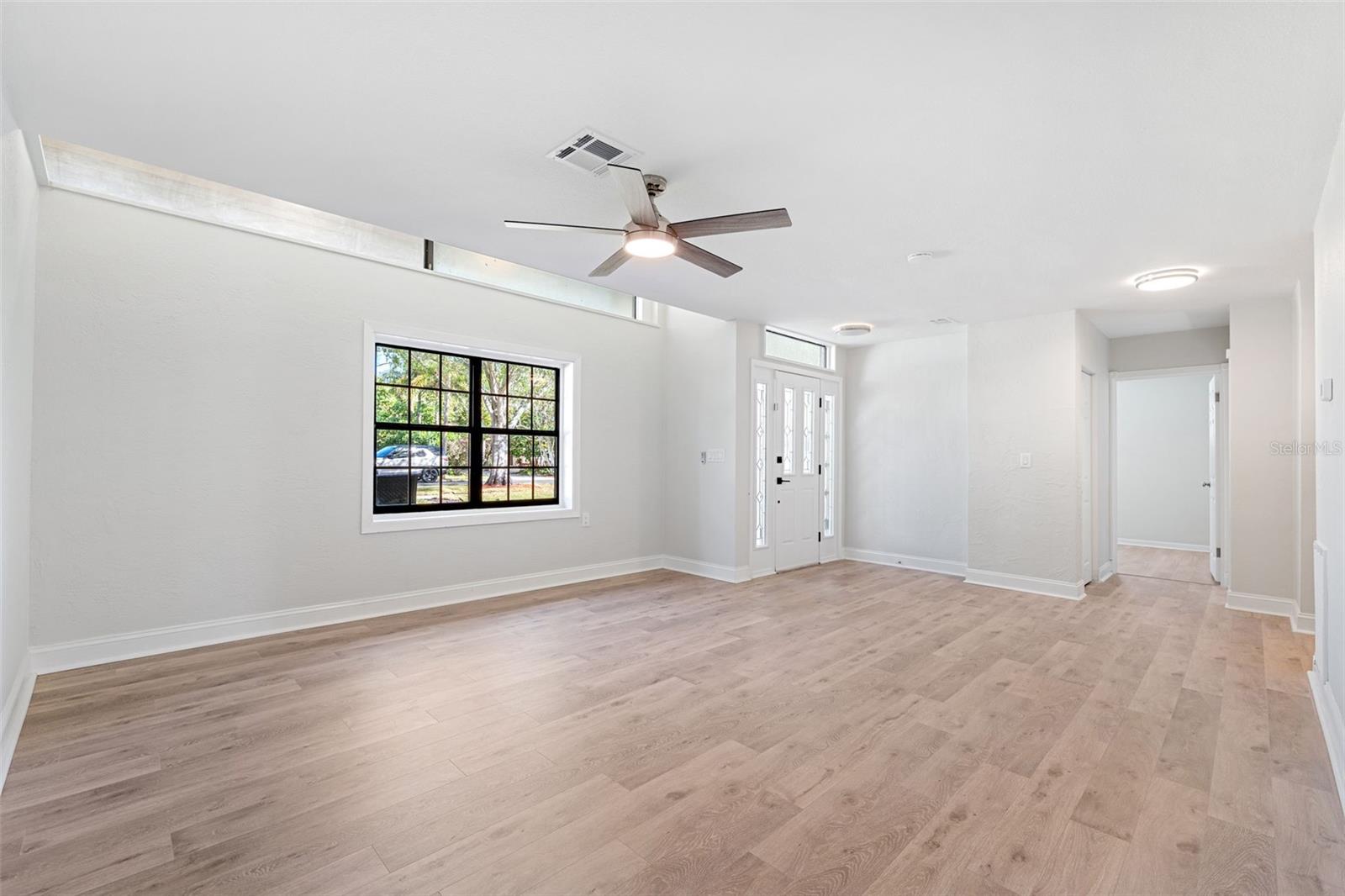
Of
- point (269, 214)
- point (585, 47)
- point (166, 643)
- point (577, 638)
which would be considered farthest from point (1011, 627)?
point (269, 214)

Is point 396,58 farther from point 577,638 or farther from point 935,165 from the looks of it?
point 577,638

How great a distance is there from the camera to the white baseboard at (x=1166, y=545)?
26.6 ft

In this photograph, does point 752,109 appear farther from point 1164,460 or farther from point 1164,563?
point 1164,460

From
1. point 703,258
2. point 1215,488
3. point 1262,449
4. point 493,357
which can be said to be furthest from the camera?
point 1215,488

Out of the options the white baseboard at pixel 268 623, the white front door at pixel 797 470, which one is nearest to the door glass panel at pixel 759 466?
the white front door at pixel 797 470

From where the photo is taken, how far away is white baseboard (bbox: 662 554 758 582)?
600 centimetres

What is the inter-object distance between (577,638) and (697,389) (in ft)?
10.3

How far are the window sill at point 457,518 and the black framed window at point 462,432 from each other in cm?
9

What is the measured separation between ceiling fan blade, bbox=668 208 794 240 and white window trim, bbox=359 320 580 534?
9.14 ft

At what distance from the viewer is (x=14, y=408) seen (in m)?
2.71

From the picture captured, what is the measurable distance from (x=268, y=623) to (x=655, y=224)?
12.1 feet

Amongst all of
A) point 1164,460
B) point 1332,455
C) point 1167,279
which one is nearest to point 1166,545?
point 1164,460

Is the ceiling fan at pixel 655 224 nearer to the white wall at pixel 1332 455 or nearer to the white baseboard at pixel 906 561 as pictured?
the white wall at pixel 1332 455

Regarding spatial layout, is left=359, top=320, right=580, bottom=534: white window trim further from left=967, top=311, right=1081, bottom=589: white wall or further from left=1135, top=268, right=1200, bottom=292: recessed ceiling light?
left=1135, top=268, right=1200, bottom=292: recessed ceiling light
